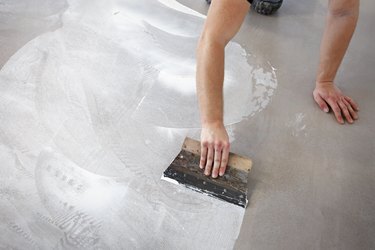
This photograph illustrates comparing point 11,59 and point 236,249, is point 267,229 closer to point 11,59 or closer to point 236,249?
point 236,249

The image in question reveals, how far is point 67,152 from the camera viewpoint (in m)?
1.49

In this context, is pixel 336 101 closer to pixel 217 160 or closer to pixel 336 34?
pixel 336 34

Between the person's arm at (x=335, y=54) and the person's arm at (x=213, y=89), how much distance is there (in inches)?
26.4

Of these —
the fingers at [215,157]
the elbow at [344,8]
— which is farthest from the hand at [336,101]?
the fingers at [215,157]

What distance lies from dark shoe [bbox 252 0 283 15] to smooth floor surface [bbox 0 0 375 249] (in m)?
0.14

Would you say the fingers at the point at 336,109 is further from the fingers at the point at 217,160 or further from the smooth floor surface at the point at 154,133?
the fingers at the point at 217,160

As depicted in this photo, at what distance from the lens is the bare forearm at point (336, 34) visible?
5.56ft

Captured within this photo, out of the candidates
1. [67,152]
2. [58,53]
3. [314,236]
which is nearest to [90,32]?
[58,53]

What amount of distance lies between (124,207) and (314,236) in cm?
76

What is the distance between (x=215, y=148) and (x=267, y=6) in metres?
1.45

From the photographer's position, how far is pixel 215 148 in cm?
136

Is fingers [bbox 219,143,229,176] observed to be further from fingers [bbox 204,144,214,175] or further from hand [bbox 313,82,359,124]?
hand [bbox 313,82,359,124]

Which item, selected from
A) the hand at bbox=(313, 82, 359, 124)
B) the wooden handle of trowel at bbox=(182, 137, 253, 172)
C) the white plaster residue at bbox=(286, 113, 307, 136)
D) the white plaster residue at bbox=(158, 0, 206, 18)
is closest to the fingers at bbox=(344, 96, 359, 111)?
the hand at bbox=(313, 82, 359, 124)

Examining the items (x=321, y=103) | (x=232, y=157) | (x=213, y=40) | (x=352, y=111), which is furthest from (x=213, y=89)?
(x=352, y=111)
